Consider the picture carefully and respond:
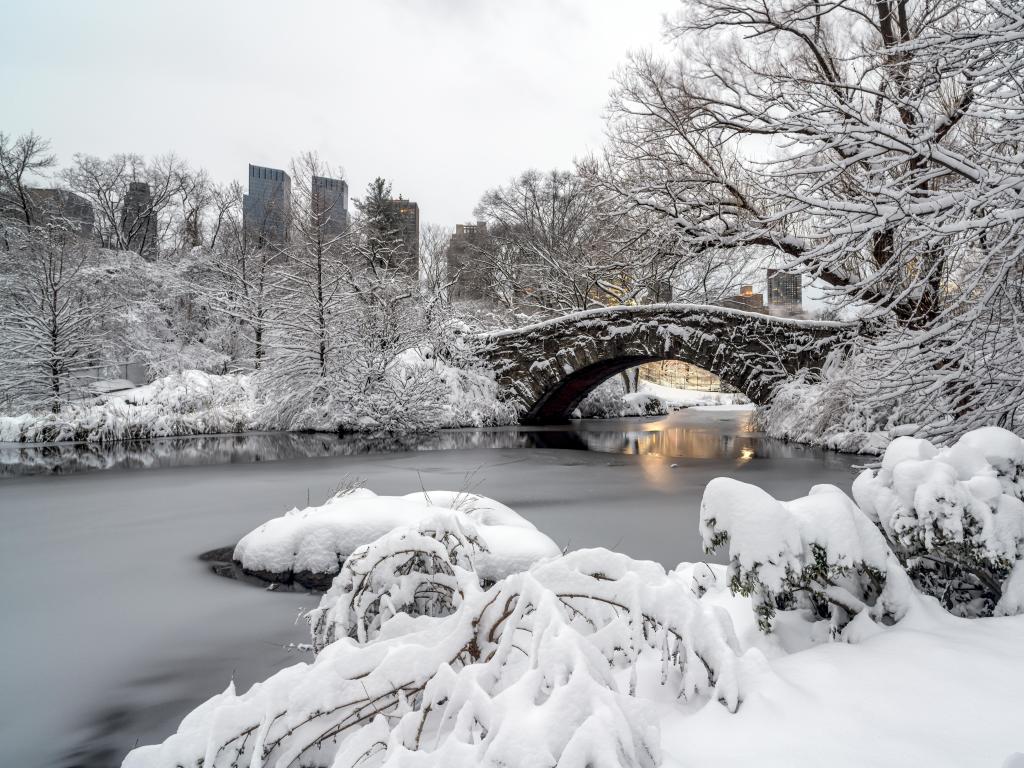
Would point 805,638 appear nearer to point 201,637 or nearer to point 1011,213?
point 1011,213

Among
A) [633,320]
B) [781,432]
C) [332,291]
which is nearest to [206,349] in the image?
[332,291]

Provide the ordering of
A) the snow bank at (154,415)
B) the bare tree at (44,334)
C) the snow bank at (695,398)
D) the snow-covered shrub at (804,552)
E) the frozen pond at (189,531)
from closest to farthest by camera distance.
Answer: the snow-covered shrub at (804,552), the frozen pond at (189,531), the snow bank at (154,415), the bare tree at (44,334), the snow bank at (695,398)

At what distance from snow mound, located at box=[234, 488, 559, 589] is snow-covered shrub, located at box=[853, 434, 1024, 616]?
6.52 feet

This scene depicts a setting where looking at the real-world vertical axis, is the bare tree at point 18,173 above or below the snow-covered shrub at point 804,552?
above

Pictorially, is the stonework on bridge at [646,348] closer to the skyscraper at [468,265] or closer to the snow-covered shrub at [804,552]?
the snow-covered shrub at [804,552]

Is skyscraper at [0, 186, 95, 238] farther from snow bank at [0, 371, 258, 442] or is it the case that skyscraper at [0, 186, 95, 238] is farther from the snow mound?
the snow mound

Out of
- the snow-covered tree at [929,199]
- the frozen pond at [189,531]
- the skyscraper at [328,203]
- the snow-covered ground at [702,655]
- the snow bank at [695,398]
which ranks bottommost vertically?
the frozen pond at [189,531]

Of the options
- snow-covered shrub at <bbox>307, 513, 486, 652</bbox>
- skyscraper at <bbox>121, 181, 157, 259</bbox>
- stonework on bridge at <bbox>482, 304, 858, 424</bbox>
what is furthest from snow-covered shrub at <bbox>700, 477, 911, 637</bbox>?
skyscraper at <bbox>121, 181, 157, 259</bbox>

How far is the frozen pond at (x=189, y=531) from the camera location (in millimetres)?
2791

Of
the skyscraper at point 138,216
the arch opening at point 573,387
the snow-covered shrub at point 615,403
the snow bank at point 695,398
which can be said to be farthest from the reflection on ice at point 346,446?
the skyscraper at point 138,216

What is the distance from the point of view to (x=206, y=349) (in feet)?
77.6

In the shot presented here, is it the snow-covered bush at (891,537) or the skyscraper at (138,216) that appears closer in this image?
the snow-covered bush at (891,537)

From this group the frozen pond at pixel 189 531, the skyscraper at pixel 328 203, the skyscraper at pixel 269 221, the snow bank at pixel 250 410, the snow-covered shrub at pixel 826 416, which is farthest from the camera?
the skyscraper at pixel 269 221

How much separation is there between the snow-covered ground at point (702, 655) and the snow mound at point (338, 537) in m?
1.26
